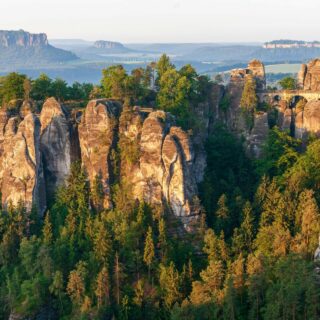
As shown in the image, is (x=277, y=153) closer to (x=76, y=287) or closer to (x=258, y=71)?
(x=258, y=71)

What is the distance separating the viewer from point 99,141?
41.3 m

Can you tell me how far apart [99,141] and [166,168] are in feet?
17.2

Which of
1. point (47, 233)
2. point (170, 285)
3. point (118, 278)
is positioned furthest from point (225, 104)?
point (170, 285)

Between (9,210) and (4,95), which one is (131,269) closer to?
(9,210)

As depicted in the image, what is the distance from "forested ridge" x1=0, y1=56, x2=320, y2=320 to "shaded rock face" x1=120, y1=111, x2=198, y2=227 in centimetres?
78

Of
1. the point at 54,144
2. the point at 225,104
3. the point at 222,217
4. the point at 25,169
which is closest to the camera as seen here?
the point at 222,217

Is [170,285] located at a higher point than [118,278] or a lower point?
higher

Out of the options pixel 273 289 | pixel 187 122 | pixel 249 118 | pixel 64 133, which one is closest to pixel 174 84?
pixel 187 122

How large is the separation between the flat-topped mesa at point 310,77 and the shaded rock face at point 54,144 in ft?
69.2

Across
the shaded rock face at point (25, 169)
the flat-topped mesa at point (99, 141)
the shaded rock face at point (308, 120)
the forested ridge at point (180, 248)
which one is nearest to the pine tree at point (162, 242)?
the forested ridge at point (180, 248)

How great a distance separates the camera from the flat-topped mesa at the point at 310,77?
52019 mm

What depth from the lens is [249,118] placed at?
156 ft

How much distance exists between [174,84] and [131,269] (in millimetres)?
15976

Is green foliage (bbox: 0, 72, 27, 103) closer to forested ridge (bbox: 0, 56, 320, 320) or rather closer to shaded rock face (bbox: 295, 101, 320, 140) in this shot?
forested ridge (bbox: 0, 56, 320, 320)
